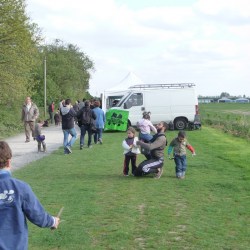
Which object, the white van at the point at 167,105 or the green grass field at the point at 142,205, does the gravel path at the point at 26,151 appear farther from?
the white van at the point at 167,105

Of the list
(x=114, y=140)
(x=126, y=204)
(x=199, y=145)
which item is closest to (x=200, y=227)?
(x=126, y=204)

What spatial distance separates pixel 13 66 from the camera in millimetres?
31750

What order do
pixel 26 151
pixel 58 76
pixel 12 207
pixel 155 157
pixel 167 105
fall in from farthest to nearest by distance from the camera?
1. pixel 58 76
2. pixel 167 105
3. pixel 26 151
4. pixel 155 157
5. pixel 12 207

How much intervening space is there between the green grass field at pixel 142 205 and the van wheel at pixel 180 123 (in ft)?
42.1

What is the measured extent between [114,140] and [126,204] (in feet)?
43.5

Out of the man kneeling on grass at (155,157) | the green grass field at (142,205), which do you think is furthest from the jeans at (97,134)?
the man kneeling on grass at (155,157)

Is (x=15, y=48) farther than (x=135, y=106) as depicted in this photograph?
Yes

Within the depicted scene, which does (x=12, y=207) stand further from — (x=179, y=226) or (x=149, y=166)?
(x=149, y=166)

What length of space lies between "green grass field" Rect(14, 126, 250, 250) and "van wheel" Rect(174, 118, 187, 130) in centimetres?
1282

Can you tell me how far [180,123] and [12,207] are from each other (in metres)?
24.2

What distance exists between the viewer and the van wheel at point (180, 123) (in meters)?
27.8

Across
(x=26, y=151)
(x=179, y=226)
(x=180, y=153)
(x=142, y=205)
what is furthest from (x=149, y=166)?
(x=26, y=151)

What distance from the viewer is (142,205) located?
8625 mm

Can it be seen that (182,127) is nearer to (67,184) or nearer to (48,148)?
(48,148)
